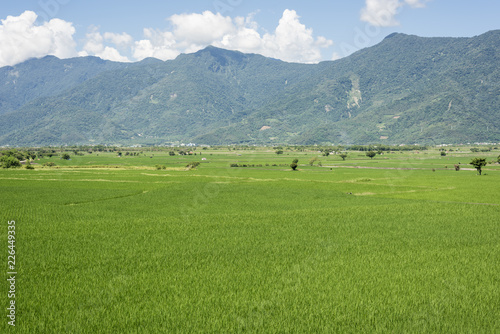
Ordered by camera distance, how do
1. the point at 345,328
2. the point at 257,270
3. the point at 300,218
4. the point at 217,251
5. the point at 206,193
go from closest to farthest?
the point at 345,328
the point at 257,270
the point at 217,251
the point at 300,218
the point at 206,193

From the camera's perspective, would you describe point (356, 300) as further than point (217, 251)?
No

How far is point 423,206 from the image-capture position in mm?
32812

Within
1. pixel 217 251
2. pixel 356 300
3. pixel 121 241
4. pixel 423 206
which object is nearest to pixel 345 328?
pixel 356 300

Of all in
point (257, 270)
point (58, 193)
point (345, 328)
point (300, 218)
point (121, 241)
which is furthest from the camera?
point (58, 193)

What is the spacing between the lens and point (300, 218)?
87.7ft

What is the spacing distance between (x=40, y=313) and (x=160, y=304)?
3415 millimetres

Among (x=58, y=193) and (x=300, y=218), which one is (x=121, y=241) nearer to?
(x=300, y=218)

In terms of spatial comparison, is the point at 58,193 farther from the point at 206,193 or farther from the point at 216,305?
the point at 216,305

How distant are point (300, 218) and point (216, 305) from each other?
648 inches

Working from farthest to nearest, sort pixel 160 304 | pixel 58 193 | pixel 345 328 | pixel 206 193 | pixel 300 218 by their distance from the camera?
1. pixel 206 193
2. pixel 58 193
3. pixel 300 218
4. pixel 160 304
5. pixel 345 328

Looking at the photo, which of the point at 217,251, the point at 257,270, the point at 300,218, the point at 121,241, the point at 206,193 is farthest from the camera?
the point at 206,193

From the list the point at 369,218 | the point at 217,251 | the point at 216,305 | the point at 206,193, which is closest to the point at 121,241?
A: the point at 217,251

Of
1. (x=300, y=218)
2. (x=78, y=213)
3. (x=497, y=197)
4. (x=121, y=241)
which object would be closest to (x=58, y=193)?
(x=78, y=213)

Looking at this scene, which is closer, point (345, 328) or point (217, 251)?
point (345, 328)
